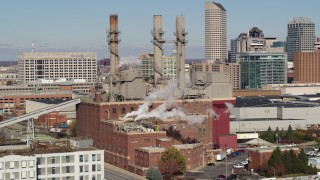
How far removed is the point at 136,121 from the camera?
6738 cm

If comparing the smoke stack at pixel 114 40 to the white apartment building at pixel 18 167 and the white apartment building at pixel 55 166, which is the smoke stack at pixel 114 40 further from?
the white apartment building at pixel 18 167

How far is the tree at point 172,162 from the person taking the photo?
195ft

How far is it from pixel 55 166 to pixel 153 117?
77.3 feet

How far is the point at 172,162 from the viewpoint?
59.6 meters

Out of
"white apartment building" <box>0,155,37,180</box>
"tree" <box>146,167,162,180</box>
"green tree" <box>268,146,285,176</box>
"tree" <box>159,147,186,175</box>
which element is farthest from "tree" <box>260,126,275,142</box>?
"white apartment building" <box>0,155,37,180</box>

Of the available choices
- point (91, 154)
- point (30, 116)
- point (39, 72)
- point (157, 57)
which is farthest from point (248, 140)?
point (39, 72)

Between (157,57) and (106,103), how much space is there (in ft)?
45.2

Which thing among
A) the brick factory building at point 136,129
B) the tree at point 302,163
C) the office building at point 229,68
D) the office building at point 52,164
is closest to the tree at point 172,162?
the brick factory building at point 136,129

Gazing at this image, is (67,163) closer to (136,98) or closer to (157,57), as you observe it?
(136,98)

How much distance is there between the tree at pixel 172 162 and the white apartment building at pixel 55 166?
13.1m

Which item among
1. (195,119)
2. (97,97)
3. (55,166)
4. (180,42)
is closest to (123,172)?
(195,119)

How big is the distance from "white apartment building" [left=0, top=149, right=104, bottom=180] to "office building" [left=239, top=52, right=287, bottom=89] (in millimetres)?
137824

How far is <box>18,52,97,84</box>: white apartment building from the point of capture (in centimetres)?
17588

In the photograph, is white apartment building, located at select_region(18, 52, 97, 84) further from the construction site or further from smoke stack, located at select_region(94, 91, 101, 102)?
smoke stack, located at select_region(94, 91, 101, 102)
